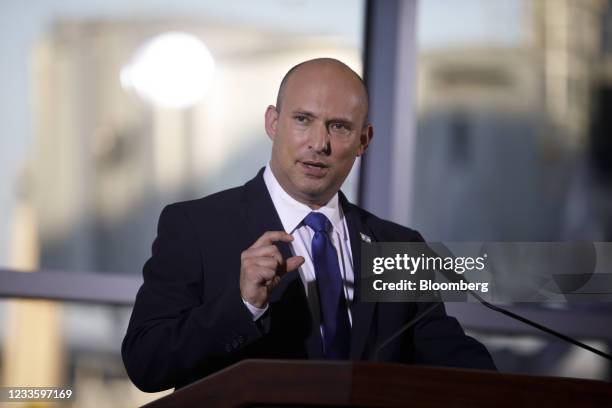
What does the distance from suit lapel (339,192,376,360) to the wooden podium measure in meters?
0.44

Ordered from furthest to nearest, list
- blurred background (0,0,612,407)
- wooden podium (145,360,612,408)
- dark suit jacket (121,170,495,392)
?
blurred background (0,0,612,407), dark suit jacket (121,170,495,392), wooden podium (145,360,612,408)

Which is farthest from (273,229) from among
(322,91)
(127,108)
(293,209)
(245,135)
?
(127,108)

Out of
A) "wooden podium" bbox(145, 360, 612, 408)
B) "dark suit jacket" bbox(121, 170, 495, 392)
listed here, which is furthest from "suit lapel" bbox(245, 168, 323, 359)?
"wooden podium" bbox(145, 360, 612, 408)

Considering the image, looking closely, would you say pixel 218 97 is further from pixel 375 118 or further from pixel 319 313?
pixel 319 313

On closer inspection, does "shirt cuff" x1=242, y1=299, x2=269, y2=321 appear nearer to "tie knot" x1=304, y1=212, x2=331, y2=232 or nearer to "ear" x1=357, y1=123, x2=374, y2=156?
"tie knot" x1=304, y1=212, x2=331, y2=232

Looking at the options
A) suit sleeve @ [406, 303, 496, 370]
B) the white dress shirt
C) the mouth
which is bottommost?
suit sleeve @ [406, 303, 496, 370]

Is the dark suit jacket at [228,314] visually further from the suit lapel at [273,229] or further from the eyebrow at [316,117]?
the eyebrow at [316,117]

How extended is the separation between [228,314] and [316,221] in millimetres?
315

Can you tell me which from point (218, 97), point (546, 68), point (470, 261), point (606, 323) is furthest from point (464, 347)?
point (546, 68)

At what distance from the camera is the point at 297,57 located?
10.0 feet

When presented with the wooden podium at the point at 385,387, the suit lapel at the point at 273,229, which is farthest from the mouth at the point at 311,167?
the wooden podium at the point at 385,387

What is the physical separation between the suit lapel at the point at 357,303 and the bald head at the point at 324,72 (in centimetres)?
21

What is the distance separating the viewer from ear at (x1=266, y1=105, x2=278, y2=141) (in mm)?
1686

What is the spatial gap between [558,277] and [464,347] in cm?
24
